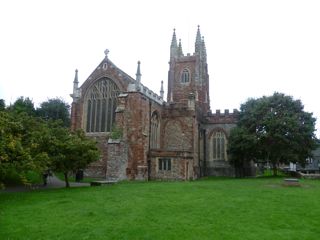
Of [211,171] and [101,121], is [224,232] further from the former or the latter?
[211,171]

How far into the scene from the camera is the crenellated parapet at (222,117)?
4806cm

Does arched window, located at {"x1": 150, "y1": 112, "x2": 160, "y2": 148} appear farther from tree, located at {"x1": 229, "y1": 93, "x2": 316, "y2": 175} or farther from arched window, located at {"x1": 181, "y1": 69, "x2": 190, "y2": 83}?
arched window, located at {"x1": 181, "y1": 69, "x2": 190, "y2": 83}

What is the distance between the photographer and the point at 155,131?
4197 cm

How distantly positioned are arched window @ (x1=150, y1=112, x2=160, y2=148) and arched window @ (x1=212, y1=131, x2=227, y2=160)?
944 cm

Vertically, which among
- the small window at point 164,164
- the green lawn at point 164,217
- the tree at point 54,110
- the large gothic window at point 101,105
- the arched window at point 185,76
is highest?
the arched window at point 185,76

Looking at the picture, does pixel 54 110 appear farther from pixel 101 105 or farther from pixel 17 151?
pixel 17 151

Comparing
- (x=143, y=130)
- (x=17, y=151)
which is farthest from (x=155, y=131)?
(x=17, y=151)

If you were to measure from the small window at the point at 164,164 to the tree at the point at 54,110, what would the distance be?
89.9 ft

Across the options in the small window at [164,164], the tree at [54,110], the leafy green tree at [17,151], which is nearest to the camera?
the leafy green tree at [17,151]

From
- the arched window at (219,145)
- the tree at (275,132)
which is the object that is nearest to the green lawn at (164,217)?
the tree at (275,132)

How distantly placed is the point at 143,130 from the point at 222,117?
1569 centimetres

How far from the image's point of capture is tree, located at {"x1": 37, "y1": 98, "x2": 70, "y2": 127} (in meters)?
58.8

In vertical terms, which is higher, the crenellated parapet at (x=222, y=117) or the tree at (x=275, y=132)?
the crenellated parapet at (x=222, y=117)

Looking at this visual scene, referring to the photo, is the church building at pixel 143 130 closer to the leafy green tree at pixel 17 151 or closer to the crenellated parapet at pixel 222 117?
the crenellated parapet at pixel 222 117
